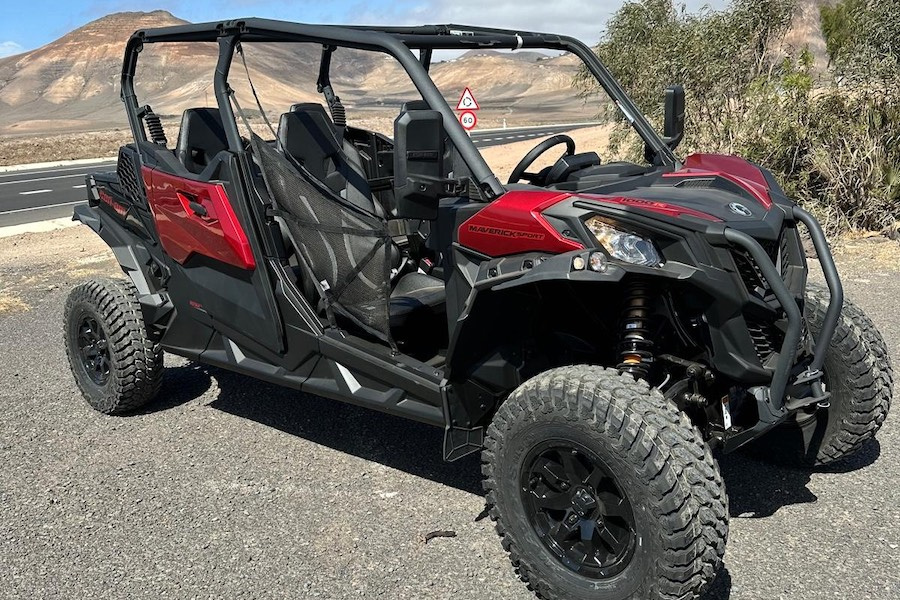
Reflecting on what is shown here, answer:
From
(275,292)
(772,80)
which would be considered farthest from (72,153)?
(275,292)

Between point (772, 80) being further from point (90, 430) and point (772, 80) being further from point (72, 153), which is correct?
point (72, 153)

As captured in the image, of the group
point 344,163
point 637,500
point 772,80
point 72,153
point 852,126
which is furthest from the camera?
point 72,153

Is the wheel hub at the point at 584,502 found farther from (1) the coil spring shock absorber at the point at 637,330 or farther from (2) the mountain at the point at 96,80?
(2) the mountain at the point at 96,80

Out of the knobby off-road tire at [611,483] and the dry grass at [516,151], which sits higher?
the knobby off-road tire at [611,483]

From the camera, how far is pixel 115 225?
16.6 ft

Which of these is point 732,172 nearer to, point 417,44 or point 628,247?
point 628,247

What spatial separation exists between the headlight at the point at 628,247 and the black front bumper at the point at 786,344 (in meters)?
0.24

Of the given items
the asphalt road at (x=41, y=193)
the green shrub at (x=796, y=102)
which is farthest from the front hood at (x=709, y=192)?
the asphalt road at (x=41, y=193)

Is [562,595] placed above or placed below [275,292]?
below

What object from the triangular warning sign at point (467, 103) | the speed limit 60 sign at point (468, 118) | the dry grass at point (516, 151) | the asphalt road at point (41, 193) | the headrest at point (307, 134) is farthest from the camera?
the dry grass at point (516, 151)

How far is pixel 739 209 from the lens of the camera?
3092 mm

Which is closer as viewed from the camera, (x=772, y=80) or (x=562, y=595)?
(x=562, y=595)

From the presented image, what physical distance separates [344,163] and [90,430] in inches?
80.8

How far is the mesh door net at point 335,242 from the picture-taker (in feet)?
12.1
